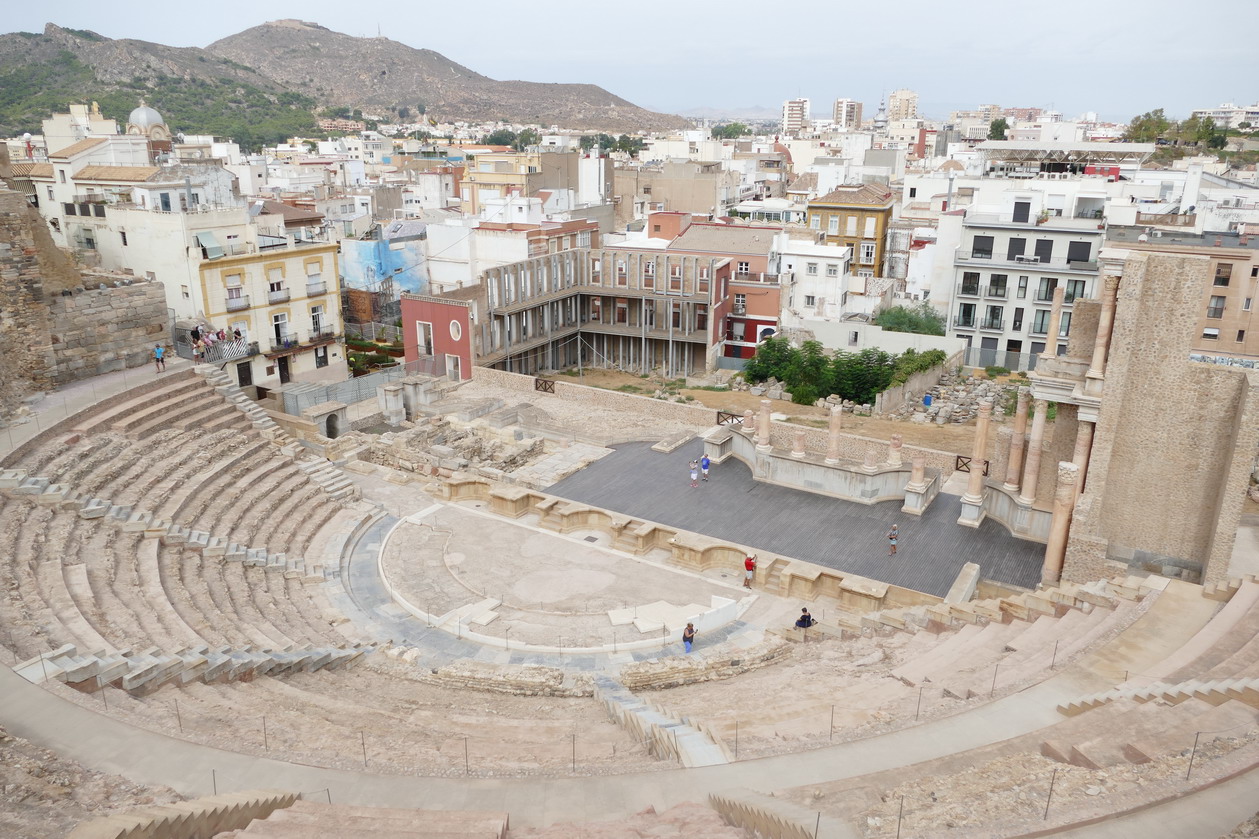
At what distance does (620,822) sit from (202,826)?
213 inches

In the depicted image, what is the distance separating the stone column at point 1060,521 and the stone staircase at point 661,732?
43.8 feet

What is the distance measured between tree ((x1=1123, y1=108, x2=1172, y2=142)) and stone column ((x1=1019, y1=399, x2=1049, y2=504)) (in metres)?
96.2

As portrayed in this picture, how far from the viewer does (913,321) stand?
57.0 metres

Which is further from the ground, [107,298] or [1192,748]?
[107,298]

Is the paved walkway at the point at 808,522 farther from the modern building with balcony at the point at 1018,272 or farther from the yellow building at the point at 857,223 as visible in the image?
the yellow building at the point at 857,223

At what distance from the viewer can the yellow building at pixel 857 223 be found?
7044 cm

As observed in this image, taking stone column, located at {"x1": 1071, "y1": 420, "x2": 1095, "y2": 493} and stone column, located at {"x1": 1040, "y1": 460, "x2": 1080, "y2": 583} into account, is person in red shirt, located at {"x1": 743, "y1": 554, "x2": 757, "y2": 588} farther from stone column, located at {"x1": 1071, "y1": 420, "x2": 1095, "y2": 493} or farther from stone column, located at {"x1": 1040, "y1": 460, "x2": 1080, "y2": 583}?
stone column, located at {"x1": 1071, "y1": 420, "x2": 1095, "y2": 493}

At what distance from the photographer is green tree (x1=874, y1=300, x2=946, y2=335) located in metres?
56.9

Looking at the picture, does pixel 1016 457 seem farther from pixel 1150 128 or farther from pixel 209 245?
pixel 1150 128

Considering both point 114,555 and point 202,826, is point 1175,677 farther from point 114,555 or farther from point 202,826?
point 114,555

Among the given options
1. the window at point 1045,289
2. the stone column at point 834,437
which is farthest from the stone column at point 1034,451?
the window at point 1045,289

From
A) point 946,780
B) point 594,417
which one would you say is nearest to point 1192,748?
point 946,780

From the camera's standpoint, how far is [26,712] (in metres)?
13.3

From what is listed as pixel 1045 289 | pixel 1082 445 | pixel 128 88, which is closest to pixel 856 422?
pixel 1082 445
